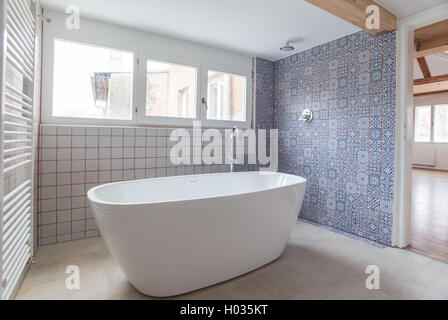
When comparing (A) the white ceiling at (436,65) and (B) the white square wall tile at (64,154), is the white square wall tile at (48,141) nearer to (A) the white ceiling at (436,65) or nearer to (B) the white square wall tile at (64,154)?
(B) the white square wall tile at (64,154)

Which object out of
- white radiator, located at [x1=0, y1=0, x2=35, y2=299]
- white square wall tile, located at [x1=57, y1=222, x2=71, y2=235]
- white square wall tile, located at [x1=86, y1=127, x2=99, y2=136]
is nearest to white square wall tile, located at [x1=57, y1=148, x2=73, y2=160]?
white square wall tile, located at [x1=86, y1=127, x2=99, y2=136]

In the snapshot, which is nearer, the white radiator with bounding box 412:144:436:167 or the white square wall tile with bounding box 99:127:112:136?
the white square wall tile with bounding box 99:127:112:136

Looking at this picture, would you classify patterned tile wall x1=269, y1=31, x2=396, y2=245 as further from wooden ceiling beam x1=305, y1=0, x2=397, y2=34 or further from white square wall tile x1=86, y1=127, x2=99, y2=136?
white square wall tile x1=86, y1=127, x2=99, y2=136

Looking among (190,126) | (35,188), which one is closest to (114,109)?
(190,126)

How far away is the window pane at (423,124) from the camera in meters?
7.93

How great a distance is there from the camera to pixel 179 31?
2775 mm

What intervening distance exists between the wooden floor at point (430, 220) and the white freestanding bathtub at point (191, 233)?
1.42 m

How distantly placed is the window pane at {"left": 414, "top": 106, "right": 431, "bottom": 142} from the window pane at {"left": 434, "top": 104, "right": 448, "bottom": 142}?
0.17 metres

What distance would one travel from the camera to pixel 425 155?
789 cm

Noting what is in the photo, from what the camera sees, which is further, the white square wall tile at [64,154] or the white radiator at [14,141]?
the white square wall tile at [64,154]

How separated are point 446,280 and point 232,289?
160cm

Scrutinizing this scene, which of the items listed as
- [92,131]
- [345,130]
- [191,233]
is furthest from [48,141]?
[345,130]

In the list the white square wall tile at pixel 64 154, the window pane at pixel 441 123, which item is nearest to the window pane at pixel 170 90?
the white square wall tile at pixel 64 154

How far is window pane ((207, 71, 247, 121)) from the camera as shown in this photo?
376cm
